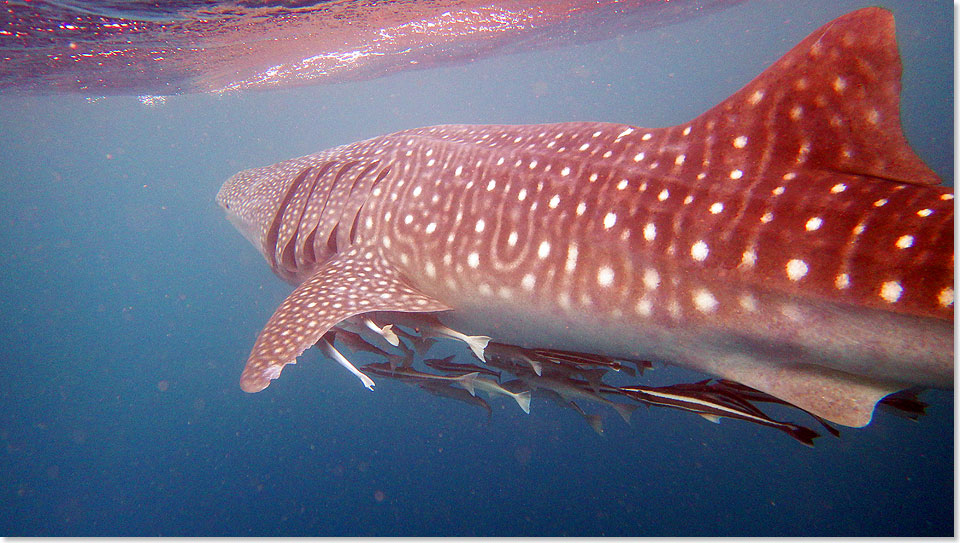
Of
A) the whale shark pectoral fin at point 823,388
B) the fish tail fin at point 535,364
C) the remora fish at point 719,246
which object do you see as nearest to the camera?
the remora fish at point 719,246

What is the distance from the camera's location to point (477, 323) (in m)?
3.44

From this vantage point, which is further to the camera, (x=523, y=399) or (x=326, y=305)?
(x=523, y=399)

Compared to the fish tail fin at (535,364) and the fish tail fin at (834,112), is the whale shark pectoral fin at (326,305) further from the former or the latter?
the fish tail fin at (834,112)

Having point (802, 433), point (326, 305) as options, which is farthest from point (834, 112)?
point (326, 305)

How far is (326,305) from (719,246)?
2590 millimetres

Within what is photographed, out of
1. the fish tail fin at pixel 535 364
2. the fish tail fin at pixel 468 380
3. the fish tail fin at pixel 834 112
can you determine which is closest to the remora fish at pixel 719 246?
the fish tail fin at pixel 834 112

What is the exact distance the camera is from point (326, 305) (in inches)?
126

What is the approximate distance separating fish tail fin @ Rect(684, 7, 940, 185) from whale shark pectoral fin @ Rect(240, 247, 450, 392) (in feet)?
7.42

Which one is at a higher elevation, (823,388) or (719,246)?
(719,246)

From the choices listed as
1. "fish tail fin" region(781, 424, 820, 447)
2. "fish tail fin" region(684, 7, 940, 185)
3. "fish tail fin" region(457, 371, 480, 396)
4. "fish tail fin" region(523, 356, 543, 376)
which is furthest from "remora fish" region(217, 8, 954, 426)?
"fish tail fin" region(781, 424, 820, 447)

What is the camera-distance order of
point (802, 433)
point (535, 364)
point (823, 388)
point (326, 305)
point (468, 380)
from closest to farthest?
point (823, 388) → point (802, 433) → point (326, 305) → point (535, 364) → point (468, 380)

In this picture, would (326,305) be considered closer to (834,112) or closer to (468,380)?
(468,380)

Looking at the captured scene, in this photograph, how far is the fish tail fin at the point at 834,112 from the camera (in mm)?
2188

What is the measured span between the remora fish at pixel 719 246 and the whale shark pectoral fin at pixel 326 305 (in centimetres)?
2
